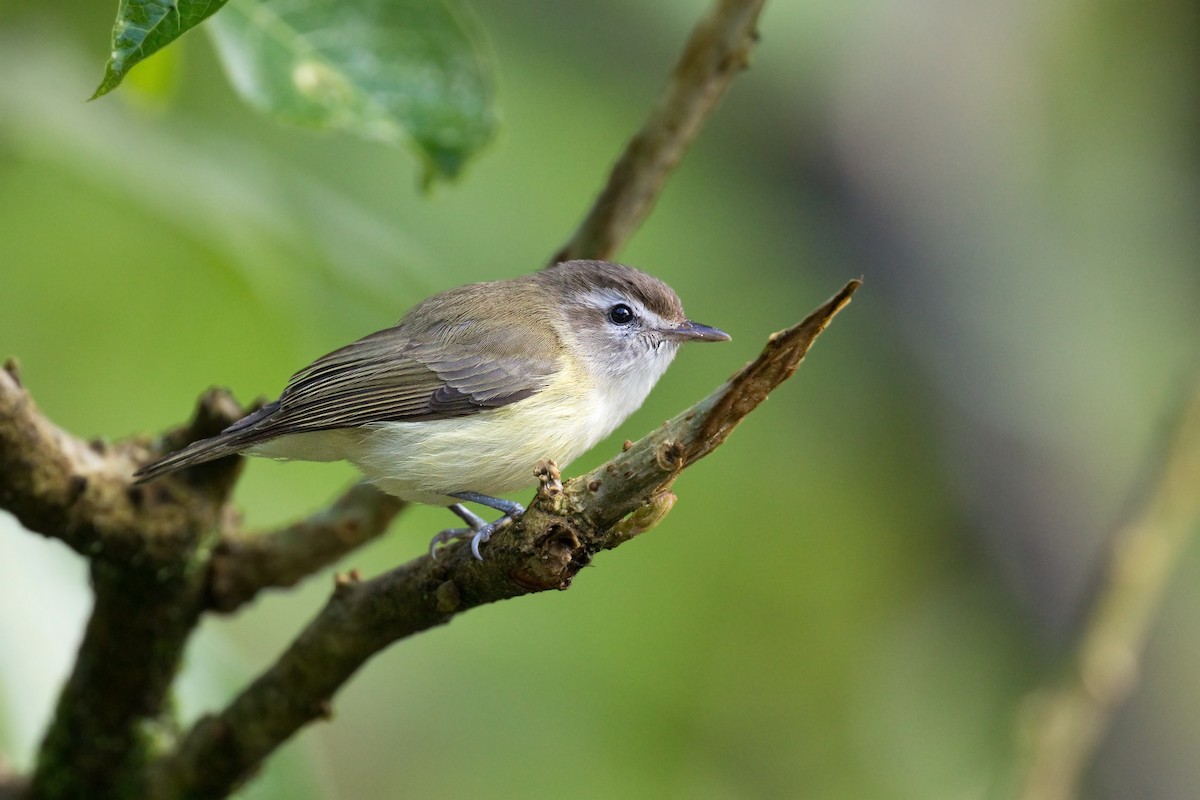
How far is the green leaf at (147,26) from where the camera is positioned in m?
1.87

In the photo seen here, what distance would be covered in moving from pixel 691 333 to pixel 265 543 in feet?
5.19

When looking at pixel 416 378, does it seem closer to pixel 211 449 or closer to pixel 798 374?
pixel 211 449

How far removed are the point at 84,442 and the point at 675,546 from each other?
3.15 m

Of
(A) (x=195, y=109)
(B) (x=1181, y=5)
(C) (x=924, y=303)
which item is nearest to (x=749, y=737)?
(C) (x=924, y=303)

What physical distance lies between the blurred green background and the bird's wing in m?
0.42

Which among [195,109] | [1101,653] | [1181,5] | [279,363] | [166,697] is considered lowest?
[166,697]

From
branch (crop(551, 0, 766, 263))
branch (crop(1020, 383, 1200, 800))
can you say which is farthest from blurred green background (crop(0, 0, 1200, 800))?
branch (crop(551, 0, 766, 263))

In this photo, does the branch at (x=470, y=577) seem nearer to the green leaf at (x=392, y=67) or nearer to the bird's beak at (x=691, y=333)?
the green leaf at (x=392, y=67)

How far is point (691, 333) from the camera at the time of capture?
14.5 ft

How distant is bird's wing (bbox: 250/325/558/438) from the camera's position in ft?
12.6

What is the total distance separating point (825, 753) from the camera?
22.1 ft

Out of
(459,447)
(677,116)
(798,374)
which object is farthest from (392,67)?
(798,374)

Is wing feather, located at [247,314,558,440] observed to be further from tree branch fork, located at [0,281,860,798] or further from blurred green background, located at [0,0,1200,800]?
blurred green background, located at [0,0,1200,800]

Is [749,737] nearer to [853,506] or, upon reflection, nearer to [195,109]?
[853,506]
